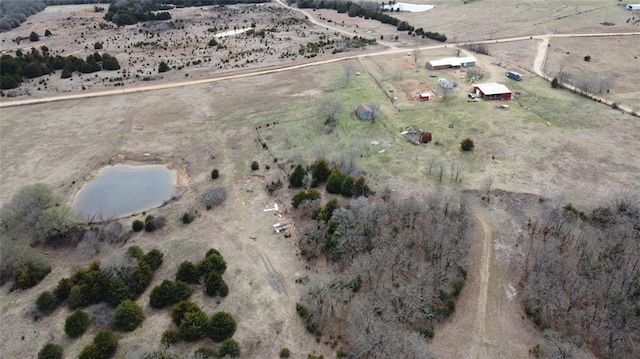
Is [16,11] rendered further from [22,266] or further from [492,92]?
[492,92]

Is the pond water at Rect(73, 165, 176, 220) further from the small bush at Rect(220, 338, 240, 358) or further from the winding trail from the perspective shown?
the winding trail

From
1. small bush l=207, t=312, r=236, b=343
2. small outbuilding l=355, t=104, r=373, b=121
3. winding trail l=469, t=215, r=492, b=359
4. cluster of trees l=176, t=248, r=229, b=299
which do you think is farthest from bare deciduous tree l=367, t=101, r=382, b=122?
small bush l=207, t=312, r=236, b=343

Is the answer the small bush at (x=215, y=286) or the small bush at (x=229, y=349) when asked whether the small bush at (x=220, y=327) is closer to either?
the small bush at (x=229, y=349)

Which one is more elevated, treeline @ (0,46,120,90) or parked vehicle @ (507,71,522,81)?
treeline @ (0,46,120,90)

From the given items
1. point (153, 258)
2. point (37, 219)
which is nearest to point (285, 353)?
point (153, 258)

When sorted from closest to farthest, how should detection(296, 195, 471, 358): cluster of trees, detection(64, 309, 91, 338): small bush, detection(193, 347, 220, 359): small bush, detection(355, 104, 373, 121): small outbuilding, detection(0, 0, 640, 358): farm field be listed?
1. detection(193, 347, 220, 359): small bush
2. detection(296, 195, 471, 358): cluster of trees
3. detection(64, 309, 91, 338): small bush
4. detection(0, 0, 640, 358): farm field
5. detection(355, 104, 373, 121): small outbuilding

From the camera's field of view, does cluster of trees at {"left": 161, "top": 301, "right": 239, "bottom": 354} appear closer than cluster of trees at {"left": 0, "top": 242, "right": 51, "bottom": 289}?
Yes

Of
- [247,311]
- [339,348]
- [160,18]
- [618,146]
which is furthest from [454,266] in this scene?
[160,18]

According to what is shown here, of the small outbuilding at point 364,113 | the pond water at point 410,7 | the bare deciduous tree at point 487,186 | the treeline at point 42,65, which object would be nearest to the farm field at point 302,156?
the bare deciduous tree at point 487,186
